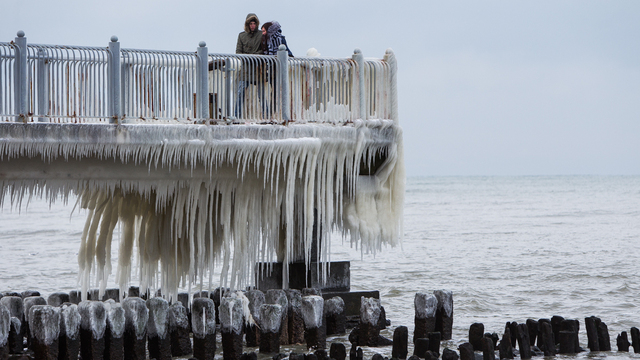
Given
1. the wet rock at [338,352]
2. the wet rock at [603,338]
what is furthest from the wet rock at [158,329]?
the wet rock at [603,338]

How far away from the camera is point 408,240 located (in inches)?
1732

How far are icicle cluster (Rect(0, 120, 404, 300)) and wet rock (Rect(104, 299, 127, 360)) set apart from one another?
2127 mm

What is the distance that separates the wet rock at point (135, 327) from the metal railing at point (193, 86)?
3.15 meters

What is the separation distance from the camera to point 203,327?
42.9 feet

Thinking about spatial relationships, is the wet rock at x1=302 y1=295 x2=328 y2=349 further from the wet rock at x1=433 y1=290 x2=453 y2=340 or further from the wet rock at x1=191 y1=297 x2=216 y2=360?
the wet rock at x1=433 y1=290 x2=453 y2=340

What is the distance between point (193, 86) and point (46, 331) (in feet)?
15.3

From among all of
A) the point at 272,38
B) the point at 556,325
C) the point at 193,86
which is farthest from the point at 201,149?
the point at 556,325

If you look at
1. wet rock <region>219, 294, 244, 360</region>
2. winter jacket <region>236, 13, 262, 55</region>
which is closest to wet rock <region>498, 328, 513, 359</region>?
wet rock <region>219, 294, 244, 360</region>

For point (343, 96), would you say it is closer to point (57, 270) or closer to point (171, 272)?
point (171, 272)

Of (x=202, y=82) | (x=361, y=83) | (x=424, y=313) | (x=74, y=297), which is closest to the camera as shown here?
(x=202, y=82)

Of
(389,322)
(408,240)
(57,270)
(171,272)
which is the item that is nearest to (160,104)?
Answer: (171,272)

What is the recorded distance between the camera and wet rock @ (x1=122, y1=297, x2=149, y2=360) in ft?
41.8

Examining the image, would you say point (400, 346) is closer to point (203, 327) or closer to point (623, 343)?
point (203, 327)

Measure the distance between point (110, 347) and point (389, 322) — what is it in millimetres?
6990
